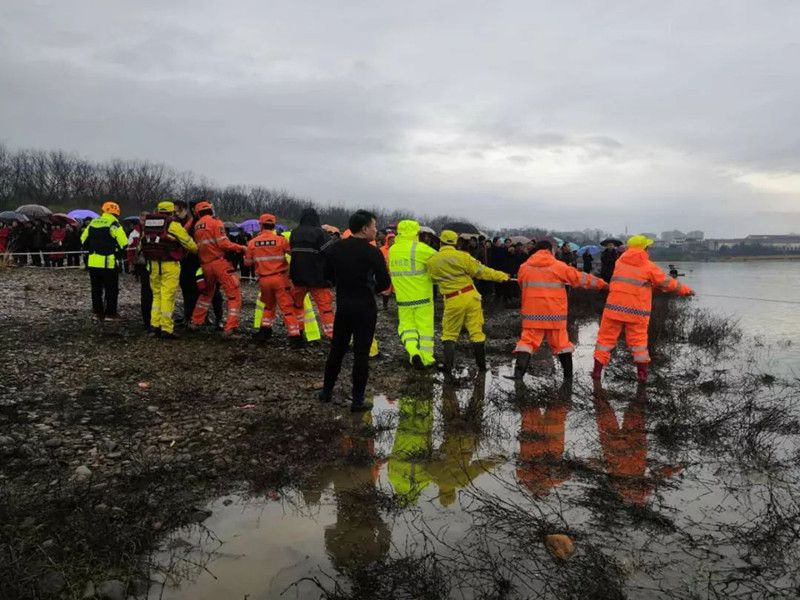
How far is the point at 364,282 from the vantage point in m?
5.33

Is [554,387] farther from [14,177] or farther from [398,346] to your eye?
[14,177]

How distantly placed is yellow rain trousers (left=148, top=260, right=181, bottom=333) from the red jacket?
409 mm

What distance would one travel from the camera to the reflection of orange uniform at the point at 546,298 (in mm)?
6773

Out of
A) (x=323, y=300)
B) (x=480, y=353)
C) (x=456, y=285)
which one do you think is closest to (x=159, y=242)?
(x=323, y=300)

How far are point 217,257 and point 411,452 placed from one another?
193 inches

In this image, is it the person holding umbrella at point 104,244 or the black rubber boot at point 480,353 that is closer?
the black rubber boot at point 480,353

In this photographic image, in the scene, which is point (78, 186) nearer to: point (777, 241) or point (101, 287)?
point (101, 287)

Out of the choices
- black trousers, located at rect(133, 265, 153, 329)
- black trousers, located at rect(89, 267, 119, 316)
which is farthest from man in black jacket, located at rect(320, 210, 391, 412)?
black trousers, located at rect(89, 267, 119, 316)

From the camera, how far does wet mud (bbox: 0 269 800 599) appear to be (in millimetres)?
2693

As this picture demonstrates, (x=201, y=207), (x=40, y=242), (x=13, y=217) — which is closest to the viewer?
(x=201, y=207)

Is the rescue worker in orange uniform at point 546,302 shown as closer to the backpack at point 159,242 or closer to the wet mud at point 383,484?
the wet mud at point 383,484

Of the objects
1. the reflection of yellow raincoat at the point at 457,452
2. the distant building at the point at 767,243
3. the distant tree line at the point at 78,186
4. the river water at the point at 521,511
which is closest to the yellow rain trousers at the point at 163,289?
the river water at the point at 521,511

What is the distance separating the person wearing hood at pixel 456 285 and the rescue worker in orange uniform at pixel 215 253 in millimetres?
2880

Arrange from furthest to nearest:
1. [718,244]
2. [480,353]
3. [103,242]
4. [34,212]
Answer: [718,244]
[34,212]
[103,242]
[480,353]
